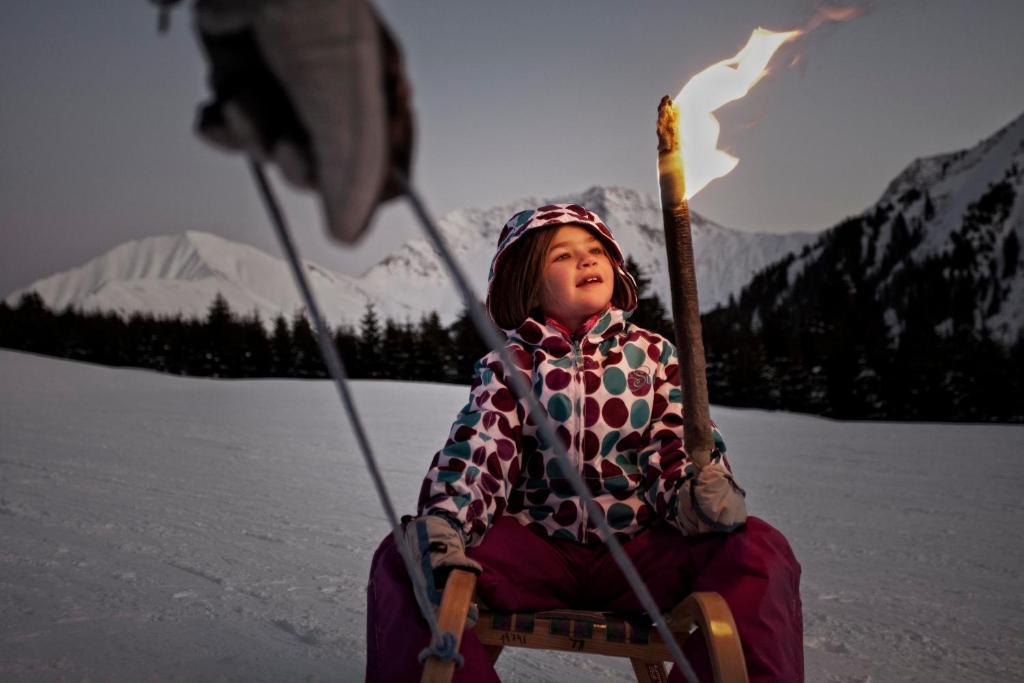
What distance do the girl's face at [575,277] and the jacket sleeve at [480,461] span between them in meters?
Result: 0.27

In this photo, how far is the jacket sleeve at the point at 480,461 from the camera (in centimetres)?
168

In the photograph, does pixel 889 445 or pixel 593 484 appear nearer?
pixel 593 484

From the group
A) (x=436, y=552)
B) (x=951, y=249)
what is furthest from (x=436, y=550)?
(x=951, y=249)

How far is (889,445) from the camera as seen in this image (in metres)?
9.26

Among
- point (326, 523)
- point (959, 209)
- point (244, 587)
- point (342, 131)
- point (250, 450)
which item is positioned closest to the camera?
point (342, 131)

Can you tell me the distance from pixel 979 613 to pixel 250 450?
6.95m

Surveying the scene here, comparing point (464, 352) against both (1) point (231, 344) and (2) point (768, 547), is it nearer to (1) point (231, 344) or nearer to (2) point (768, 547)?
(1) point (231, 344)

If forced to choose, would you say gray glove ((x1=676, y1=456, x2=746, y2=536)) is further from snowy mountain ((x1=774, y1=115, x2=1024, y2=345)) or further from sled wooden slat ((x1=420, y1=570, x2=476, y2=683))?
snowy mountain ((x1=774, y1=115, x2=1024, y2=345))

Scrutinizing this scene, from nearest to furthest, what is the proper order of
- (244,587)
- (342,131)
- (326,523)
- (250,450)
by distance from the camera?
(342,131), (244,587), (326,523), (250,450)

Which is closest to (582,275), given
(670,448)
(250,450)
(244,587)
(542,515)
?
(670,448)

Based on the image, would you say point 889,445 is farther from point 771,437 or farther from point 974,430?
point 974,430

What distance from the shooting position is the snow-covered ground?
265 cm

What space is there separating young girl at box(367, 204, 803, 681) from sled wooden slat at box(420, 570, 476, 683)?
5cm

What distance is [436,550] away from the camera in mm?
1452
